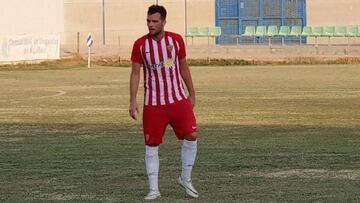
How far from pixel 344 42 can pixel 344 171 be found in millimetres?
58912

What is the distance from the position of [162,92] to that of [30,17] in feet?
156

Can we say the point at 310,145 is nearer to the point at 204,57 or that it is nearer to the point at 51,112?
the point at 51,112

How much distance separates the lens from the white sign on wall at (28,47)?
49406mm

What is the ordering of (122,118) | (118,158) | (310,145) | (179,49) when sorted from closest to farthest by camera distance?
(179,49)
(118,158)
(310,145)
(122,118)

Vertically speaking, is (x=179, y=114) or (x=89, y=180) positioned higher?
(x=179, y=114)

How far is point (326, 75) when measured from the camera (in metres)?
42.0

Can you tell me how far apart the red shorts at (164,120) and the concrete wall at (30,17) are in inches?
1688

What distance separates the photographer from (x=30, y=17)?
5825 cm

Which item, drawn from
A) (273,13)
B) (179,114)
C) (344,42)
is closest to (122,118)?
(179,114)

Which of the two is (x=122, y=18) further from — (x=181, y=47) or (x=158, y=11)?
(x=158, y=11)

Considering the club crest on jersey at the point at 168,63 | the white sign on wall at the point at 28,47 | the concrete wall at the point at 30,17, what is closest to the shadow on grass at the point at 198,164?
the club crest on jersey at the point at 168,63

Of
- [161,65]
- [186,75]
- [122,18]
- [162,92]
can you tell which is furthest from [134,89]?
[122,18]

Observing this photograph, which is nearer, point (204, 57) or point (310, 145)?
point (310, 145)

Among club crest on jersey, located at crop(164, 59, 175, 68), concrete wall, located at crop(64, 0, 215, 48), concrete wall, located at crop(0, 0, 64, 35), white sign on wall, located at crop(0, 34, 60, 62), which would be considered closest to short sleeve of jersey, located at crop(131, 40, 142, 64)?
club crest on jersey, located at crop(164, 59, 175, 68)
